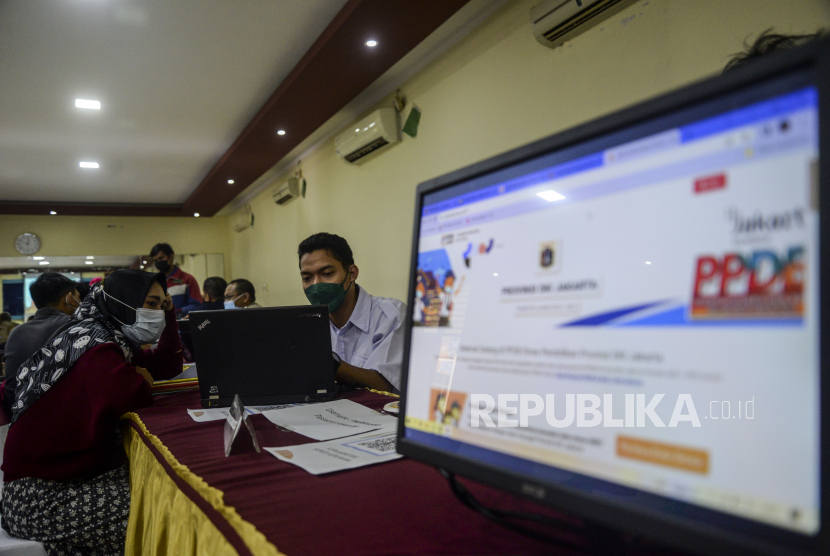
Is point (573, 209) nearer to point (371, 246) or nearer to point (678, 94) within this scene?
point (678, 94)

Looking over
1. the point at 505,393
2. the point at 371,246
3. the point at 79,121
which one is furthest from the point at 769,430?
the point at 79,121

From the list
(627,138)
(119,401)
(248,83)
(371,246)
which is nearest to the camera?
(627,138)

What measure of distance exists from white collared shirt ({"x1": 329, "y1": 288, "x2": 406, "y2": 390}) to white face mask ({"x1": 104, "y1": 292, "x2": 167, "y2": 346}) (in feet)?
2.19

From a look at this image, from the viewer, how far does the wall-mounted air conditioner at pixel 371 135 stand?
3617 millimetres

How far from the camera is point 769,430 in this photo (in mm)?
347

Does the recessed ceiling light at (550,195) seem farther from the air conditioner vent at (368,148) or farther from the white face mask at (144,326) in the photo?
the air conditioner vent at (368,148)

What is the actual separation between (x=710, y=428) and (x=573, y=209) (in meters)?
0.22

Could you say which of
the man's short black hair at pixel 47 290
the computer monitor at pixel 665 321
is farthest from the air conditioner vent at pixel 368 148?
the computer monitor at pixel 665 321

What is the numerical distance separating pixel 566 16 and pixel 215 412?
2.11 metres

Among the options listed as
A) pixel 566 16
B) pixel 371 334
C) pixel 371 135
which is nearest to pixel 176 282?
pixel 371 135


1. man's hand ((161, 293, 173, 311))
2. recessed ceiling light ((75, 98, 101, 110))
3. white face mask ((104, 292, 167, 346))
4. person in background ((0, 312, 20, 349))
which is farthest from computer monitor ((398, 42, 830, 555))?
person in background ((0, 312, 20, 349))

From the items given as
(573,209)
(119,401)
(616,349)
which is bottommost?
(119,401)

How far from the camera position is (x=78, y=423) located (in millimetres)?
1378

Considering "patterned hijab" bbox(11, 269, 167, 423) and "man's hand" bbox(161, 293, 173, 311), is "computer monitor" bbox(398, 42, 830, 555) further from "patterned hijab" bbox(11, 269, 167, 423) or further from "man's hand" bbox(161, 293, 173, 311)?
"man's hand" bbox(161, 293, 173, 311)
